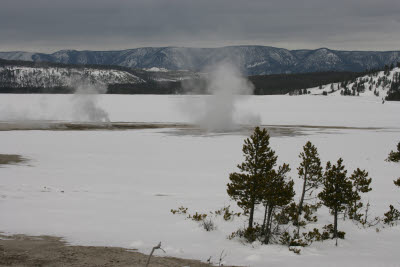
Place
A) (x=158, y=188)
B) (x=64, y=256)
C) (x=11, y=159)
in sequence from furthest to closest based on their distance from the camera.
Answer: (x=11, y=159) < (x=158, y=188) < (x=64, y=256)

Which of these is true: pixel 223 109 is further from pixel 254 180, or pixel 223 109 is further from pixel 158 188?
pixel 254 180

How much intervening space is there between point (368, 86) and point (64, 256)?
184 metres

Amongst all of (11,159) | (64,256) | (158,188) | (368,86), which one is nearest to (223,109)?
(11,159)

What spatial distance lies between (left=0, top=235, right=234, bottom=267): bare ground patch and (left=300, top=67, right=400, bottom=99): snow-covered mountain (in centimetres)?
15545

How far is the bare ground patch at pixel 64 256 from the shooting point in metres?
9.02

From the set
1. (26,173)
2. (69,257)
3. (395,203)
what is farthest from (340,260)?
(26,173)

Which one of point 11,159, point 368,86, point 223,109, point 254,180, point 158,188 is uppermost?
point 368,86

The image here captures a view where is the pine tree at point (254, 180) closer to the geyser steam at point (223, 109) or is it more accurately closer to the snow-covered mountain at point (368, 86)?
the geyser steam at point (223, 109)

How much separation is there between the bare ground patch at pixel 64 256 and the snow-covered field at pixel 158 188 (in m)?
0.61

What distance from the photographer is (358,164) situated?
27.2 m

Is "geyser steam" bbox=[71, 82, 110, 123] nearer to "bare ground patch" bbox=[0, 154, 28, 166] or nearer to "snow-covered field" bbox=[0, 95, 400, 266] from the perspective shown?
"snow-covered field" bbox=[0, 95, 400, 266]

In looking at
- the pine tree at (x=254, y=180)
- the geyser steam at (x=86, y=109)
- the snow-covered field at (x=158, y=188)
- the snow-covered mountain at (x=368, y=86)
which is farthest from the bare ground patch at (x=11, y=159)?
the snow-covered mountain at (x=368, y=86)

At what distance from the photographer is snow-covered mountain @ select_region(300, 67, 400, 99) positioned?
159m

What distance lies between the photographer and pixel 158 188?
19625mm
